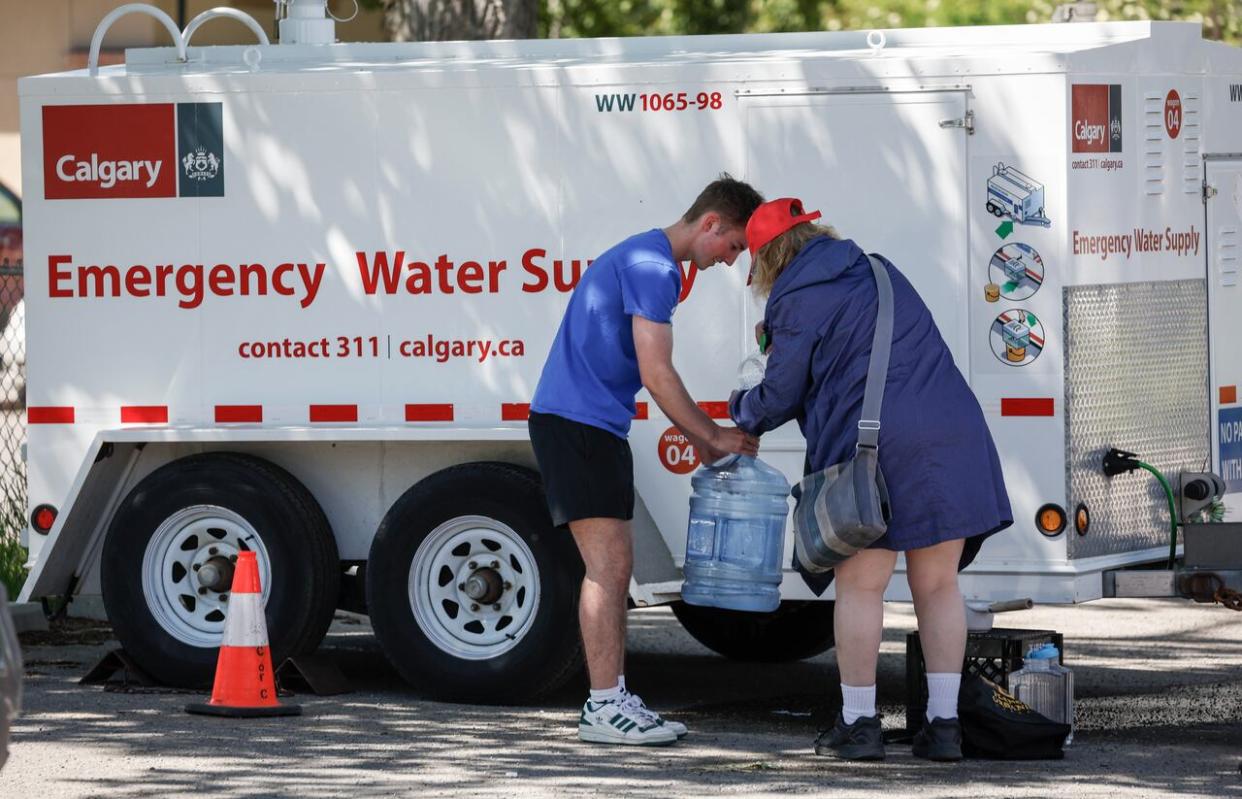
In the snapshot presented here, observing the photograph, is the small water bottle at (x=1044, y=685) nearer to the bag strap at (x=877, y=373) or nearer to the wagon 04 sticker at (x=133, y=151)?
the bag strap at (x=877, y=373)

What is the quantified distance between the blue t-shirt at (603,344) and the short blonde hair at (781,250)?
0.32 m

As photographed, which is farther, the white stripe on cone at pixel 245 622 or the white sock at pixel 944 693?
the white stripe on cone at pixel 245 622

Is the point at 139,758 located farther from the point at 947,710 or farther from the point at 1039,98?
the point at 1039,98

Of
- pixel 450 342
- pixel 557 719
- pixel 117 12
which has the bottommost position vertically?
pixel 557 719

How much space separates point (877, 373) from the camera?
7.11 meters

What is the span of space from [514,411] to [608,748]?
1.56 meters

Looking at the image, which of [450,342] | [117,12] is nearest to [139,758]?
[450,342]

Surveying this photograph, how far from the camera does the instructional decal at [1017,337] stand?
7.96m

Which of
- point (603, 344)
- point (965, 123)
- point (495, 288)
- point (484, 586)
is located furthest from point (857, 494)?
point (495, 288)

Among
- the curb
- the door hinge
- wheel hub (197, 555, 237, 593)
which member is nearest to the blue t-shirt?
the door hinge

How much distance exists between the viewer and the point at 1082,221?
7.99 m

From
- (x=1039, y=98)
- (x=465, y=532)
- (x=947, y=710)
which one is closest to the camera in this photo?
(x=947, y=710)

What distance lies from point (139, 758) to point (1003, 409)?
11.0 ft

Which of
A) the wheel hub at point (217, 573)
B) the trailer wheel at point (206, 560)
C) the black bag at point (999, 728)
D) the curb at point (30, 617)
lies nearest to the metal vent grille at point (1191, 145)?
the black bag at point (999, 728)
